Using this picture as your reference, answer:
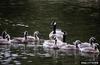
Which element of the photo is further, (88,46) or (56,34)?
(56,34)

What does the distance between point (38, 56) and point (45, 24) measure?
28.5 ft

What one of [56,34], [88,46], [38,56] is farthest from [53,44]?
Result: [56,34]

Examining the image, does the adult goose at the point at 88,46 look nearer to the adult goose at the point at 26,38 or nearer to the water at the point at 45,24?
the water at the point at 45,24

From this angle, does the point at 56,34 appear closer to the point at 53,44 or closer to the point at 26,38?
the point at 26,38

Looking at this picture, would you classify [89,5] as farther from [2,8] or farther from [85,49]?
[85,49]

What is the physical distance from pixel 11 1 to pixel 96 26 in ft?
48.6

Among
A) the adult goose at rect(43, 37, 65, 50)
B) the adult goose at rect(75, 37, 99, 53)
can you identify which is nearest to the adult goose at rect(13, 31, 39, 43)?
the adult goose at rect(43, 37, 65, 50)

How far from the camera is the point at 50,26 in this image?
1243 inches

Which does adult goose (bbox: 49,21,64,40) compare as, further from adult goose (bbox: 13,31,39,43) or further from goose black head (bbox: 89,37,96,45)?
goose black head (bbox: 89,37,96,45)

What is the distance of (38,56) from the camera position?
77.2 ft

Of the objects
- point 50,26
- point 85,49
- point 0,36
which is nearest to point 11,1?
point 50,26

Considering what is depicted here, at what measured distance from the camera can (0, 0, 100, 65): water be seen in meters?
23.2

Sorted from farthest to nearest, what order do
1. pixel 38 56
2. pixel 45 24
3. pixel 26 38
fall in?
1. pixel 45 24
2. pixel 26 38
3. pixel 38 56

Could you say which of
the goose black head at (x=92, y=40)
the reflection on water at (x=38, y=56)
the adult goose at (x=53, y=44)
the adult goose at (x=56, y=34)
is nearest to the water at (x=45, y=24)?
the reflection on water at (x=38, y=56)
